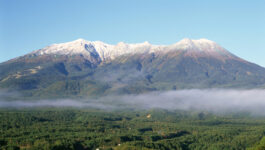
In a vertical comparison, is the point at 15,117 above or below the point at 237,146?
above

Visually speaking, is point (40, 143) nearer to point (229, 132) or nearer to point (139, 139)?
point (139, 139)

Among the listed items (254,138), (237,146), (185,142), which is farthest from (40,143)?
(254,138)

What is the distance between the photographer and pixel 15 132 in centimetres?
15400

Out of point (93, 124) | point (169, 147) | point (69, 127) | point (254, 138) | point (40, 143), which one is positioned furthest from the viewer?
point (93, 124)

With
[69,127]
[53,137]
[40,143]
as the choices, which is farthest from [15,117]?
[40,143]

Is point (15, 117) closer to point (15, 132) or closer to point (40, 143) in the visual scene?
point (15, 132)

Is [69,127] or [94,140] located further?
[69,127]

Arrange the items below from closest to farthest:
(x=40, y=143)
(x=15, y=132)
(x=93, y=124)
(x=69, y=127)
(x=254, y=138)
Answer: (x=40, y=143) < (x=15, y=132) < (x=254, y=138) < (x=69, y=127) < (x=93, y=124)

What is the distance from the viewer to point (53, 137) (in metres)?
146

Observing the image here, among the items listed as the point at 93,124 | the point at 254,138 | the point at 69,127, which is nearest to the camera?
the point at 254,138

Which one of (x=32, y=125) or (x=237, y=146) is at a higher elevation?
(x=32, y=125)

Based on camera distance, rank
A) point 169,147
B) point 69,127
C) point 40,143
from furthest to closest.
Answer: point 69,127
point 169,147
point 40,143

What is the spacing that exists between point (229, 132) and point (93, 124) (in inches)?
2607

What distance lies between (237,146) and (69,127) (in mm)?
74938
